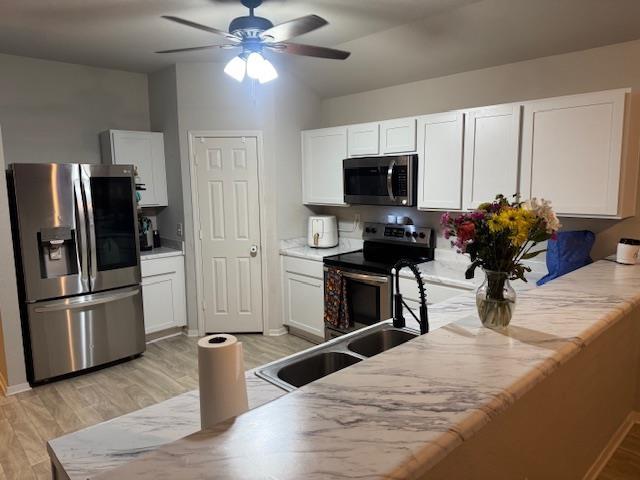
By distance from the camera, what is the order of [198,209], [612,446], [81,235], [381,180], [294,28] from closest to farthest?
1. [612,446]
2. [294,28]
3. [81,235]
4. [381,180]
5. [198,209]

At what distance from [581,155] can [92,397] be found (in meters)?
3.74

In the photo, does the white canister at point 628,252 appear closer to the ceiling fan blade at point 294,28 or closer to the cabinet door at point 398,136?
the cabinet door at point 398,136

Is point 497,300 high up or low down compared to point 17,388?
up

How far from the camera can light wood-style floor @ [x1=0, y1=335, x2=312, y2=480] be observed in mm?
2654

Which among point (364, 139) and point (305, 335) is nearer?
point (364, 139)

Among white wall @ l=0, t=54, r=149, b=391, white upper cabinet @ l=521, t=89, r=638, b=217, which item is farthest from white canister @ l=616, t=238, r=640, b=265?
white wall @ l=0, t=54, r=149, b=391

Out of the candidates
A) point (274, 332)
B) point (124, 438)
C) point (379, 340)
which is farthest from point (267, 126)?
point (124, 438)

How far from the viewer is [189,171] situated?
14.2 feet

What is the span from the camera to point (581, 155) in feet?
9.05

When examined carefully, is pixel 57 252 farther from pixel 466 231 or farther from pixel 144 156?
pixel 466 231

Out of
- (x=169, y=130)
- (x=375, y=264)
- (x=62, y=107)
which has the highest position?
(x=62, y=107)

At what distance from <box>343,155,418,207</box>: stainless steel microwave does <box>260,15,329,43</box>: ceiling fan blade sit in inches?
59.4

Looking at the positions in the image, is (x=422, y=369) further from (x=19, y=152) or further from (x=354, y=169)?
(x=19, y=152)

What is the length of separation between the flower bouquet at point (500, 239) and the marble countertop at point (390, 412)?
10 cm
